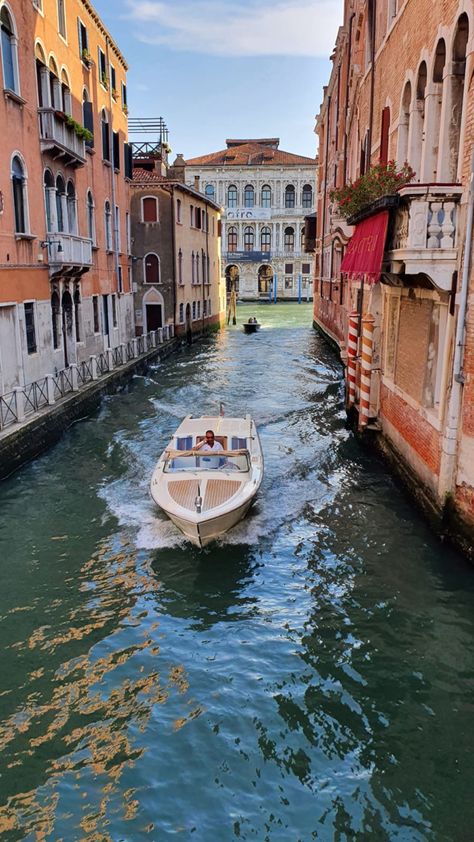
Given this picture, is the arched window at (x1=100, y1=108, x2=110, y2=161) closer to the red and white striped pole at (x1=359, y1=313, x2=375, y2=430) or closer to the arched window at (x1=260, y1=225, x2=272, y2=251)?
the red and white striped pole at (x1=359, y1=313, x2=375, y2=430)

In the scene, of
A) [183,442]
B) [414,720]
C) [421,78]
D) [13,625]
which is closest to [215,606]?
[13,625]

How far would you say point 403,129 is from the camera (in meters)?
11.2

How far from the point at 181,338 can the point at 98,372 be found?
1289 centimetres

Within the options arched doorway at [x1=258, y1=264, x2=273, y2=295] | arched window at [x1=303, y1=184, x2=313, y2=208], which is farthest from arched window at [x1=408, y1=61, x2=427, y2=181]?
arched doorway at [x1=258, y1=264, x2=273, y2=295]

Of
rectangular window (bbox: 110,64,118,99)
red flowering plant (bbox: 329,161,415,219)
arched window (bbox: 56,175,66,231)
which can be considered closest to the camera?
red flowering plant (bbox: 329,161,415,219)

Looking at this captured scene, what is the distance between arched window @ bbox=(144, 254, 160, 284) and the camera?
29.9 meters

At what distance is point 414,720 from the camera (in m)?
5.55

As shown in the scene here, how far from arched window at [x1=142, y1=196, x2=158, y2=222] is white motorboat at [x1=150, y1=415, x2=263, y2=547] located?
20.0 m

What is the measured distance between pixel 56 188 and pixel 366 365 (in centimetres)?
866

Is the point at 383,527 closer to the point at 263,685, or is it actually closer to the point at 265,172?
the point at 263,685

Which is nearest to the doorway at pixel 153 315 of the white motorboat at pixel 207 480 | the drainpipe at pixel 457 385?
the white motorboat at pixel 207 480

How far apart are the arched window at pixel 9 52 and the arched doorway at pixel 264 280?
5861 centimetres

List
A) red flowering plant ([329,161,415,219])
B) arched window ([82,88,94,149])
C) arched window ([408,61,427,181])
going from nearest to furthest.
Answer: red flowering plant ([329,161,415,219])
arched window ([408,61,427,181])
arched window ([82,88,94,149])

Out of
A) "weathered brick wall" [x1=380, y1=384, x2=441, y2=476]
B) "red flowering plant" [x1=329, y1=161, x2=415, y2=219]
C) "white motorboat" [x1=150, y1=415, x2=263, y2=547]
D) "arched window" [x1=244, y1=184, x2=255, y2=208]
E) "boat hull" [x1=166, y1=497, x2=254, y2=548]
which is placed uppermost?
"arched window" [x1=244, y1=184, x2=255, y2=208]
